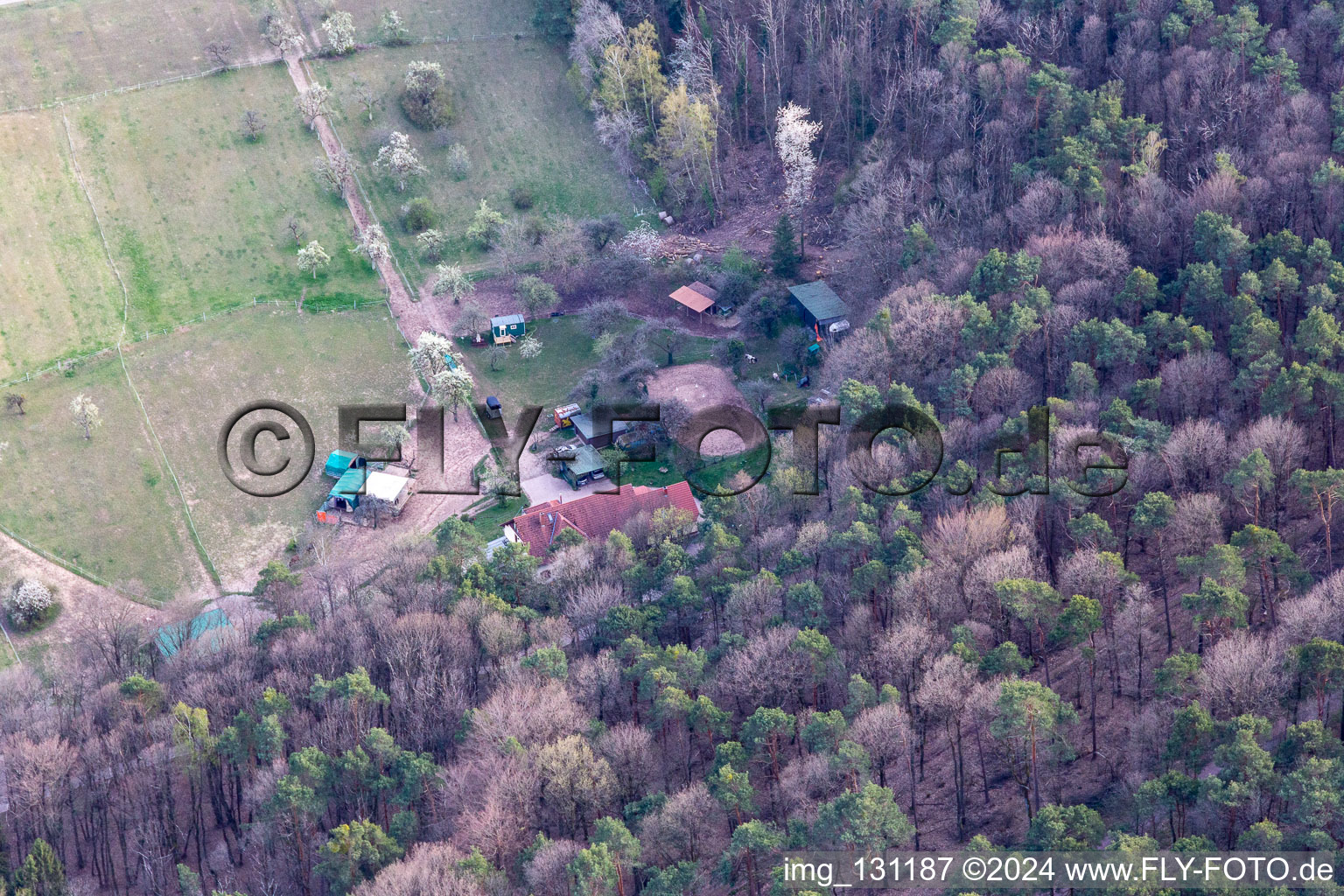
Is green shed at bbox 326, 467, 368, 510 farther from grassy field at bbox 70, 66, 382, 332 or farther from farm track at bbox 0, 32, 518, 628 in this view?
grassy field at bbox 70, 66, 382, 332

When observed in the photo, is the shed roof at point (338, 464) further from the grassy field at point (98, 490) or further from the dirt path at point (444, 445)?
the grassy field at point (98, 490)

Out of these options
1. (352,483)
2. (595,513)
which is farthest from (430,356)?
(595,513)

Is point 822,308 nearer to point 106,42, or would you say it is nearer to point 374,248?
point 374,248

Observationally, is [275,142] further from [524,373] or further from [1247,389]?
[1247,389]

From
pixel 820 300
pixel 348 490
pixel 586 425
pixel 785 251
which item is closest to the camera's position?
pixel 348 490

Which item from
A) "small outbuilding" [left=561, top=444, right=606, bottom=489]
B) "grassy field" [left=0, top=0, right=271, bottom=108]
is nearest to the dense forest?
"small outbuilding" [left=561, top=444, right=606, bottom=489]

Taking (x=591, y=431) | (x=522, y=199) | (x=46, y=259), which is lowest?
(x=591, y=431)
